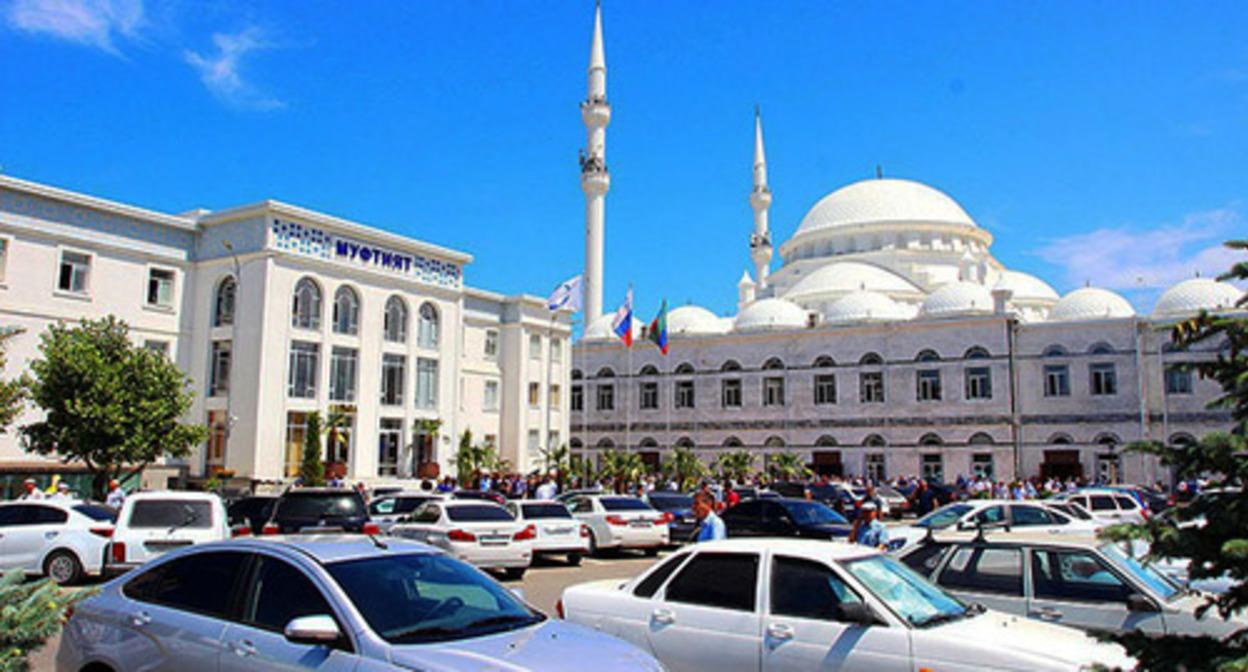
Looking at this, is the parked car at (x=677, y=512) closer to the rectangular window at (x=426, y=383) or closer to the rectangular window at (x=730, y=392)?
the rectangular window at (x=426, y=383)

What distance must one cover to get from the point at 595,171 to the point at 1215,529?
50.5 meters

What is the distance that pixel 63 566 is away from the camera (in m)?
14.9

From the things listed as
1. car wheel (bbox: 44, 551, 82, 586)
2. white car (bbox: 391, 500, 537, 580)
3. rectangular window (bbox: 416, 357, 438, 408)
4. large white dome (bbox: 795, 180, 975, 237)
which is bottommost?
car wheel (bbox: 44, 551, 82, 586)

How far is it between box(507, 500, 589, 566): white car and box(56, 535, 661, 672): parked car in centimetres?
1210

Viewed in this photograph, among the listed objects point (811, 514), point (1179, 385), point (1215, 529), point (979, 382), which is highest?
point (979, 382)

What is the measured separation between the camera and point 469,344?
44.5 metres

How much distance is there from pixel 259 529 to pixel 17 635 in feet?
44.5

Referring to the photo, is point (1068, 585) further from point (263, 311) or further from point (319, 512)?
point (263, 311)

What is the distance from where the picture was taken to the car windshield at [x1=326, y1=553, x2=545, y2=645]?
5168 millimetres

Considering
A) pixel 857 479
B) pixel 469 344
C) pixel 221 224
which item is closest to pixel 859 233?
pixel 857 479

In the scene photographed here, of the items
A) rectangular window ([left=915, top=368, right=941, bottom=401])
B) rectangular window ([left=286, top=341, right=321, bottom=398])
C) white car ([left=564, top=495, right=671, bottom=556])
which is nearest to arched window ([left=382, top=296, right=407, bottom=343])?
rectangular window ([left=286, top=341, right=321, bottom=398])

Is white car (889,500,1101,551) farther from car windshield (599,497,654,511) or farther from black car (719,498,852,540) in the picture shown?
car windshield (599,497,654,511)

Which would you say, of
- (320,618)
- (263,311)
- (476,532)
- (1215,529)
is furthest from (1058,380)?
(320,618)

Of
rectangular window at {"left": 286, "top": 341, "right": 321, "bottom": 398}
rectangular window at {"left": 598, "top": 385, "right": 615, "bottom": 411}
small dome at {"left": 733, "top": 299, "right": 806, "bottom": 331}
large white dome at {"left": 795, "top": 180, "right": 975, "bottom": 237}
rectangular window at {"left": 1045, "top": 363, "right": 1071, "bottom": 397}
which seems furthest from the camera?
large white dome at {"left": 795, "top": 180, "right": 975, "bottom": 237}
